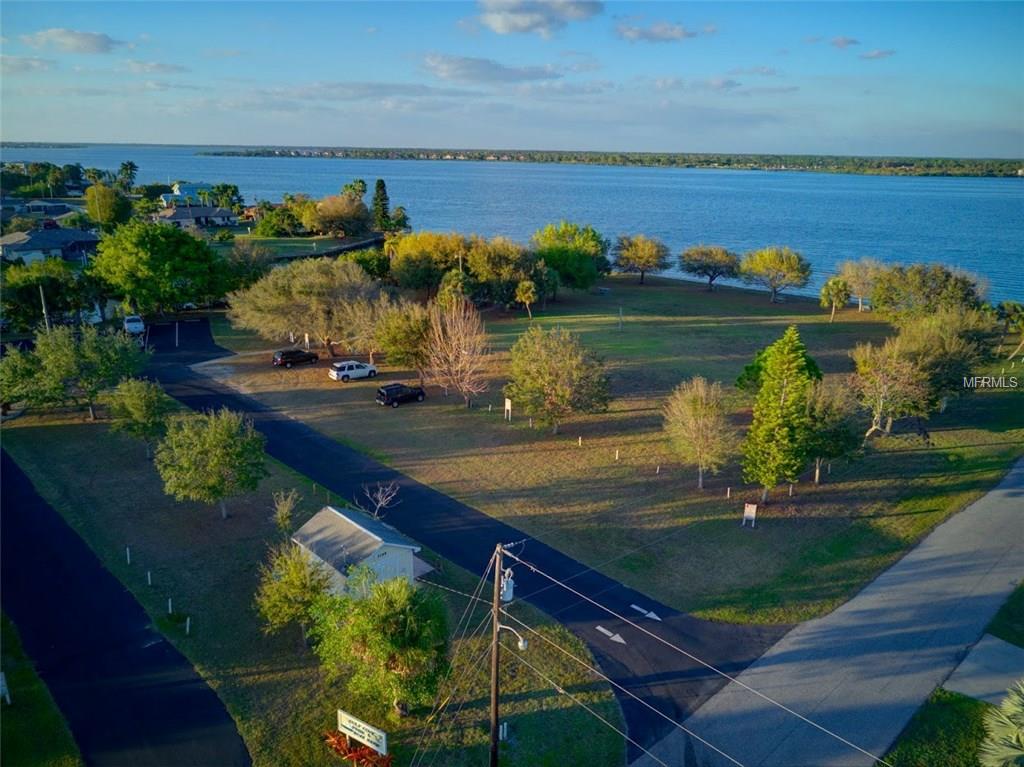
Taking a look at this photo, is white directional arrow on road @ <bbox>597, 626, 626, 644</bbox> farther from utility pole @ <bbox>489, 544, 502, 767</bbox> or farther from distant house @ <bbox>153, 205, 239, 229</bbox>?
distant house @ <bbox>153, 205, 239, 229</bbox>

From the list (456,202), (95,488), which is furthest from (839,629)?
(456,202)

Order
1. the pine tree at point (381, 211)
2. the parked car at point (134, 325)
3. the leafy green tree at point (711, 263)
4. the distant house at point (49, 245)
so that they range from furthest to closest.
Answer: the pine tree at point (381, 211), the leafy green tree at point (711, 263), the distant house at point (49, 245), the parked car at point (134, 325)

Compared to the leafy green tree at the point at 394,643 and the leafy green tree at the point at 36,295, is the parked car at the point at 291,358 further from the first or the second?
the leafy green tree at the point at 394,643

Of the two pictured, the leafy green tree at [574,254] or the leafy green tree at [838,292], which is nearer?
the leafy green tree at [838,292]

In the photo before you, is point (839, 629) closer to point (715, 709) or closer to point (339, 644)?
point (715, 709)

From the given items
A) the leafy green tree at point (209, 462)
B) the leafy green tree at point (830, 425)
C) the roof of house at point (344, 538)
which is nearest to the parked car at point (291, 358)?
the leafy green tree at point (209, 462)

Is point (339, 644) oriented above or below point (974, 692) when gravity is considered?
above

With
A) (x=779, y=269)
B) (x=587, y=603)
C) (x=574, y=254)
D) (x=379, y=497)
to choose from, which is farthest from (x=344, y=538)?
(x=779, y=269)

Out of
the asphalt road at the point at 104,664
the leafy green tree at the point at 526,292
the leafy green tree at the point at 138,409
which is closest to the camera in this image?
the asphalt road at the point at 104,664
